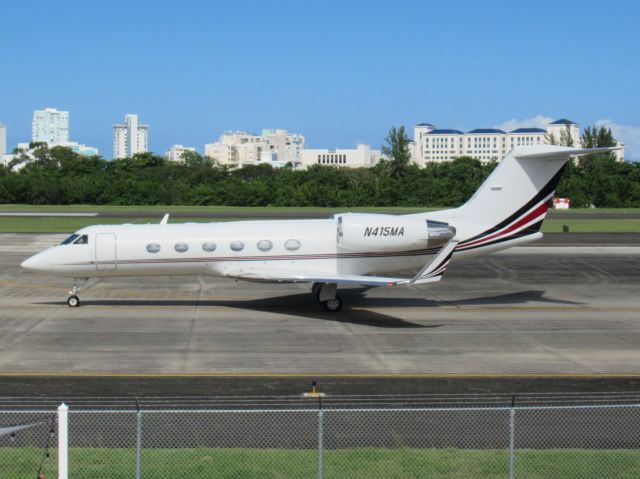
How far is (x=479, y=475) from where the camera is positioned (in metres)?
10.6

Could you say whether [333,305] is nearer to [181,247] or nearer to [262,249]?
[262,249]

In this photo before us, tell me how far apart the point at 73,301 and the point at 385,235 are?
10287 mm

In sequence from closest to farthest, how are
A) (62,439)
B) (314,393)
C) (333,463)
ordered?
(62,439), (333,463), (314,393)

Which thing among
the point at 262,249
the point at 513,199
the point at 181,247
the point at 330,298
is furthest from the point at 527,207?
the point at 181,247

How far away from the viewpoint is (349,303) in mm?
28156

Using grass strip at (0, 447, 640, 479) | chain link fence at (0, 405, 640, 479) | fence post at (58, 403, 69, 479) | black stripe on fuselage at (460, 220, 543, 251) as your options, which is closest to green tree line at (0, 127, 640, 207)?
black stripe on fuselage at (460, 220, 543, 251)

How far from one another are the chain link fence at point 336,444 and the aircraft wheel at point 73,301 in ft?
42.7

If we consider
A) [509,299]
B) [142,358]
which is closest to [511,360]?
[142,358]

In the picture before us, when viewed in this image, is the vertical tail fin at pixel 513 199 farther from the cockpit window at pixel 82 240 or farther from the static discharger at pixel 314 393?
the static discharger at pixel 314 393

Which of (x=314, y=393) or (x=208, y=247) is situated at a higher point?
(x=208, y=247)

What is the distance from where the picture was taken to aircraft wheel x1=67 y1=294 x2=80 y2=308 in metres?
26.8

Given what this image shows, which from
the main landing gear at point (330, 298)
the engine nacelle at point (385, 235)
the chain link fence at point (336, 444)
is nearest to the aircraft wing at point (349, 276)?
the main landing gear at point (330, 298)

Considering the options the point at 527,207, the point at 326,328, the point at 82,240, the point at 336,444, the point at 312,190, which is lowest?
the point at 336,444

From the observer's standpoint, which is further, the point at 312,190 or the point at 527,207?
the point at 312,190
